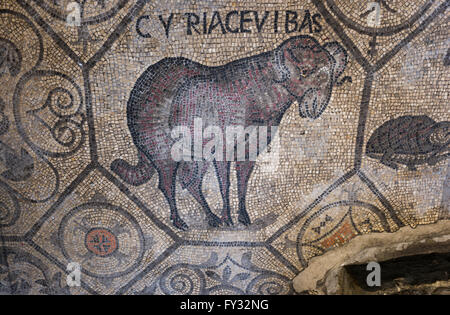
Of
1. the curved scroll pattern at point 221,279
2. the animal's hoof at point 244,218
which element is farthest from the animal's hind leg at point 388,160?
the curved scroll pattern at point 221,279

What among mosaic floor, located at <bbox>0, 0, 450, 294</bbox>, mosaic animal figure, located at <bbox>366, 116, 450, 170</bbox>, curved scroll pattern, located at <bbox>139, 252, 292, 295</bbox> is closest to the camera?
mosaic floor, located at <bbox>0, 0, 450, 294</bbox>

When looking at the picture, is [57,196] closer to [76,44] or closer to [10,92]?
[10,92]

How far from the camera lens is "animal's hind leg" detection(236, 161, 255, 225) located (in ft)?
6.88

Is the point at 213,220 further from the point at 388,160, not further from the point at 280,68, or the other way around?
the point at 388,160

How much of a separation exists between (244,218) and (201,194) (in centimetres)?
34

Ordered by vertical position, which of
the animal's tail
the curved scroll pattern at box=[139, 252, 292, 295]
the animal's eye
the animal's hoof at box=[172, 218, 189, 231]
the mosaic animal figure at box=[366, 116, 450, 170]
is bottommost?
the curved scroll pattern at box=[139, 252, 292, 295]

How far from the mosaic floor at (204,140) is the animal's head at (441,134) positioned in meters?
0.01

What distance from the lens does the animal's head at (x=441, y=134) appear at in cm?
203

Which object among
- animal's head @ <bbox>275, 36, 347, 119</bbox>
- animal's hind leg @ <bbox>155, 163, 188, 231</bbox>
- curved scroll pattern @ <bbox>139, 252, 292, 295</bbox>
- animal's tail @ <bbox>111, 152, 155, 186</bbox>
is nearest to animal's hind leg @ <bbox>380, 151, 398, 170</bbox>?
animal's head @ <bbox>275, 36, 347, 119</bbox>

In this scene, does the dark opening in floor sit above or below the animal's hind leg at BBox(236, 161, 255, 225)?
below

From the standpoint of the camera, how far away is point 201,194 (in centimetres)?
214

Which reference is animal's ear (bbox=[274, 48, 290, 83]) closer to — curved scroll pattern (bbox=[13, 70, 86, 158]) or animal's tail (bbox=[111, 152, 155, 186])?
animal's tail (bbox=[111, 152, 155, 186])

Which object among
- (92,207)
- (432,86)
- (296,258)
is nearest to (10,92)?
(92,207)

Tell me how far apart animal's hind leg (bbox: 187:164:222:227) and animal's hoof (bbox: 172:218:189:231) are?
164 millimetres
